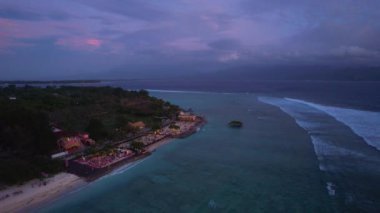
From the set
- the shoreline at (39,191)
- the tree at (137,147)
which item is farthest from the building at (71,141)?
the shoreline at (39,191)

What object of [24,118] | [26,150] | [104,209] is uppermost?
[24,118]

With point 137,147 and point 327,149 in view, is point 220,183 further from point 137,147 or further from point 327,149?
point 327,149

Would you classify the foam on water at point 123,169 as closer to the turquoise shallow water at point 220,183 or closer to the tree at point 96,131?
the turquoise shallow water at point 220,183

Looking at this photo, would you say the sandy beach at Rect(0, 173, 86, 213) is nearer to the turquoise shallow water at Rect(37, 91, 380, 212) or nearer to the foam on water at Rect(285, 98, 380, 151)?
the turquoise shallow water at Rect(37, 91, 380, 212)

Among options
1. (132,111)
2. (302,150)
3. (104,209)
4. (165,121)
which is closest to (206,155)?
(302,150)

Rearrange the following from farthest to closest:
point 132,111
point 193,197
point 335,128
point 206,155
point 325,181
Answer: point 132,111
point 335,128
point 206,155
point 325,181
point 193,197

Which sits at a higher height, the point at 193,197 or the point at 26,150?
the point at 26,150

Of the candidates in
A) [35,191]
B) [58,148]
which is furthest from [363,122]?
[35,191]

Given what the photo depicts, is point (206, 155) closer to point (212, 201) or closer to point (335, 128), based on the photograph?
point (212, 201)
